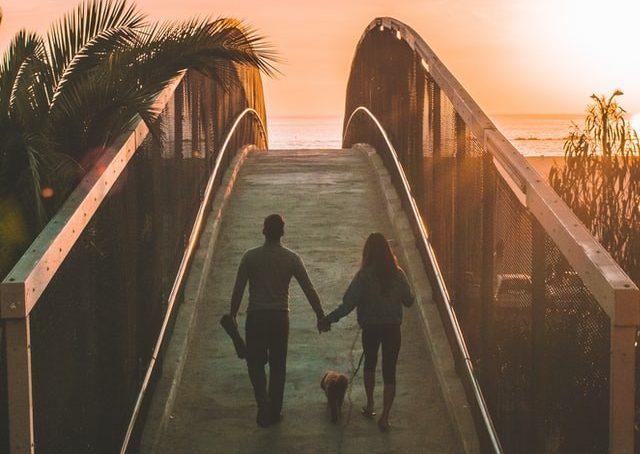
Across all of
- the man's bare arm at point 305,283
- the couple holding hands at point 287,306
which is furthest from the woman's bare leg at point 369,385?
the man's bare arm at point 305,283

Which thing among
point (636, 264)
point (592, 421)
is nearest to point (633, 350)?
point (592, 421)

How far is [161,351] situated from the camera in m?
9.21

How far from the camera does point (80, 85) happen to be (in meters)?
9.31

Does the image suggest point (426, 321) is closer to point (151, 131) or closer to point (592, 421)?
point (151, 131)

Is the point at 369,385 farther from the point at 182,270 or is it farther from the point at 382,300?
the point at 182,270

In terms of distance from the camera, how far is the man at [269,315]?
870 cm

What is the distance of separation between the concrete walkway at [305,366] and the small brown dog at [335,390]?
11cm

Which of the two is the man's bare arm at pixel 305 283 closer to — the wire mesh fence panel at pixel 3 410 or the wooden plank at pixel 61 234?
the wooden plank at pixel 61 234

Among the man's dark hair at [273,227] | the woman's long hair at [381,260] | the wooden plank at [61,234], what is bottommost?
the woman's long hair at [381,260]

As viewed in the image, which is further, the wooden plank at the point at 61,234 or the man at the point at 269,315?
the man at the point at 269,315

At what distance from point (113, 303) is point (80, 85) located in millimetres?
3068

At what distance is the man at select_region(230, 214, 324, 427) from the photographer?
8695mm

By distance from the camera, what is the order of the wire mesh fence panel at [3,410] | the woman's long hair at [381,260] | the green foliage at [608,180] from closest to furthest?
the wire mesh fence panel at [3,410] → the woman's long hair at [381,260] → the green foliage at [608,180]

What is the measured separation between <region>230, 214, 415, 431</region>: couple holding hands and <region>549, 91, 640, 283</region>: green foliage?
35.8ft
